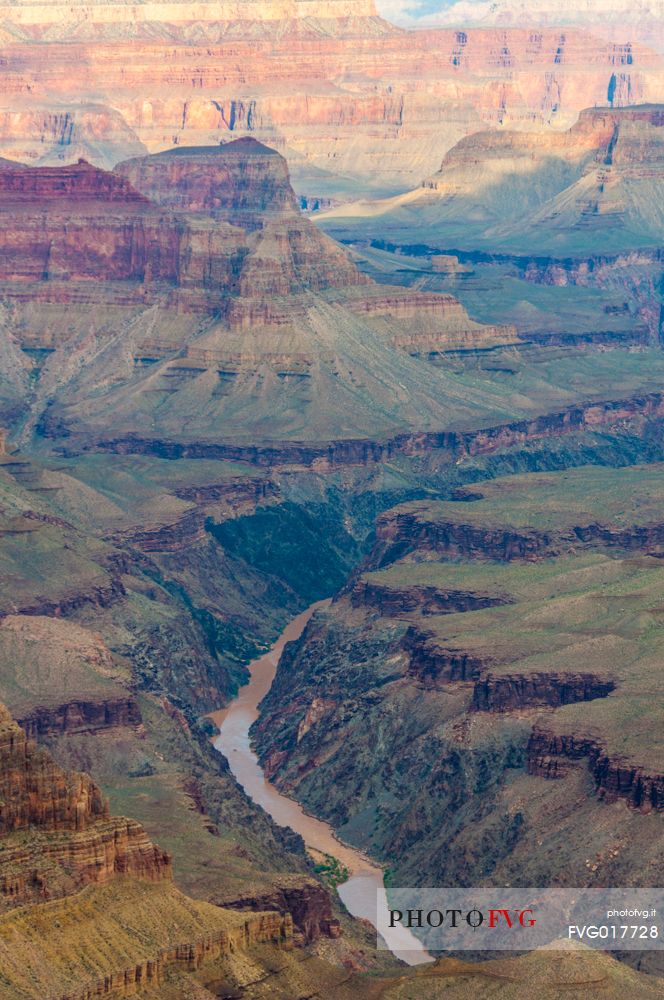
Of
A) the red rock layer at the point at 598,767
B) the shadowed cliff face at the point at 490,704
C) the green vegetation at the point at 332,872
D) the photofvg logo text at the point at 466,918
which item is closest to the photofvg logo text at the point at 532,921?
the photofvg logo text at the point at 466,918

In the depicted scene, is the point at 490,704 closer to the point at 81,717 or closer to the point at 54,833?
the point at 81,717

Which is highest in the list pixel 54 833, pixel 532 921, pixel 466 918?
pixel 54 833

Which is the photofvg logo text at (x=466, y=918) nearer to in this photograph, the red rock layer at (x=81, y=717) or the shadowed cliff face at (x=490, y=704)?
the shadowed cliff face at (x=490, y=704)

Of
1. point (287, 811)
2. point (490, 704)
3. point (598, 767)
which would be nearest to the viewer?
point (598, 767)

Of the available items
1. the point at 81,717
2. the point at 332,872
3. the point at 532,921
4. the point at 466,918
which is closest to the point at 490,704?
the point at 332,872

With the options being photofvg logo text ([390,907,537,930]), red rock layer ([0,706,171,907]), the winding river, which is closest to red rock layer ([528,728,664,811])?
photofvg logo text ([390,907,537,930])

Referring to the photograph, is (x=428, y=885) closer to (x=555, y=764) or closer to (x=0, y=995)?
(x=555, y=764)
